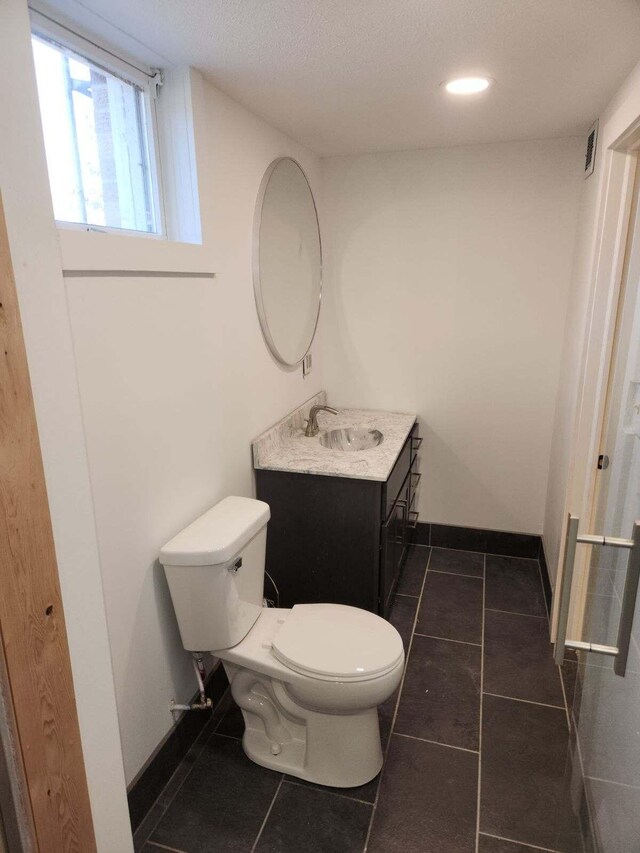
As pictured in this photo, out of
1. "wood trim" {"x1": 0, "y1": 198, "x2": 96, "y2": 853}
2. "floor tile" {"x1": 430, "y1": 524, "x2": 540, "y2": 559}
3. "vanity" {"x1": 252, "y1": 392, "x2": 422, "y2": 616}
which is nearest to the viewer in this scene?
"wood trim" {"x1": 0, "y1": 198, "x2": 96, "y2": 853}

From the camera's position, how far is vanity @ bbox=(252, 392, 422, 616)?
7.34 feet

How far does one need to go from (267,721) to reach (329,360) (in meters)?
1.95

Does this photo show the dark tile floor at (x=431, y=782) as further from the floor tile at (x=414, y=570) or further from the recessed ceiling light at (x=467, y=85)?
the recessed ceiling light at (x=467, y=85)

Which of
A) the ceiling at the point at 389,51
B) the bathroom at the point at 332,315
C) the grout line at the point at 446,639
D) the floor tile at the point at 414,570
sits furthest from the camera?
the floor tile at the point at 414,570

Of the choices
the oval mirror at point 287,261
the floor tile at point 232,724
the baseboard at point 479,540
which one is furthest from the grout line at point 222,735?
the baseboard at point 479,540

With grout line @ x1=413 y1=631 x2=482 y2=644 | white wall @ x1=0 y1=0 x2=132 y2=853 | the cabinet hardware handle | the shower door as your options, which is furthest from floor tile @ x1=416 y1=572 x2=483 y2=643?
white wall @ x1=0 y1=0 x2=132 y2=853

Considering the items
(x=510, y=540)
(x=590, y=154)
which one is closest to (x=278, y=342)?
(x=590, y=154)

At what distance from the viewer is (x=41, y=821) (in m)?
0.99

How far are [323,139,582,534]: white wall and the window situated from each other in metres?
1.47

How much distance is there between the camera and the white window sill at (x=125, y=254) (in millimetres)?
1248

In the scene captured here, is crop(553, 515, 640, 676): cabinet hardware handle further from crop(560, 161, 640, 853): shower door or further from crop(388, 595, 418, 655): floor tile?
crop(388, 595, 418, 655): floor tile

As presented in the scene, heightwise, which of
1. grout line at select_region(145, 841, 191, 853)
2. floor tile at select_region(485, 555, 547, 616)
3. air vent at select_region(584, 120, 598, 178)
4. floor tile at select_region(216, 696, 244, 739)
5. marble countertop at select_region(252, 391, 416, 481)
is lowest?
grout line at select_region(145, 841, 191, 853)

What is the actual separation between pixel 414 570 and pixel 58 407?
237 cm

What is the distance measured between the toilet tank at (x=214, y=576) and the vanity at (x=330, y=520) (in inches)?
18.2
